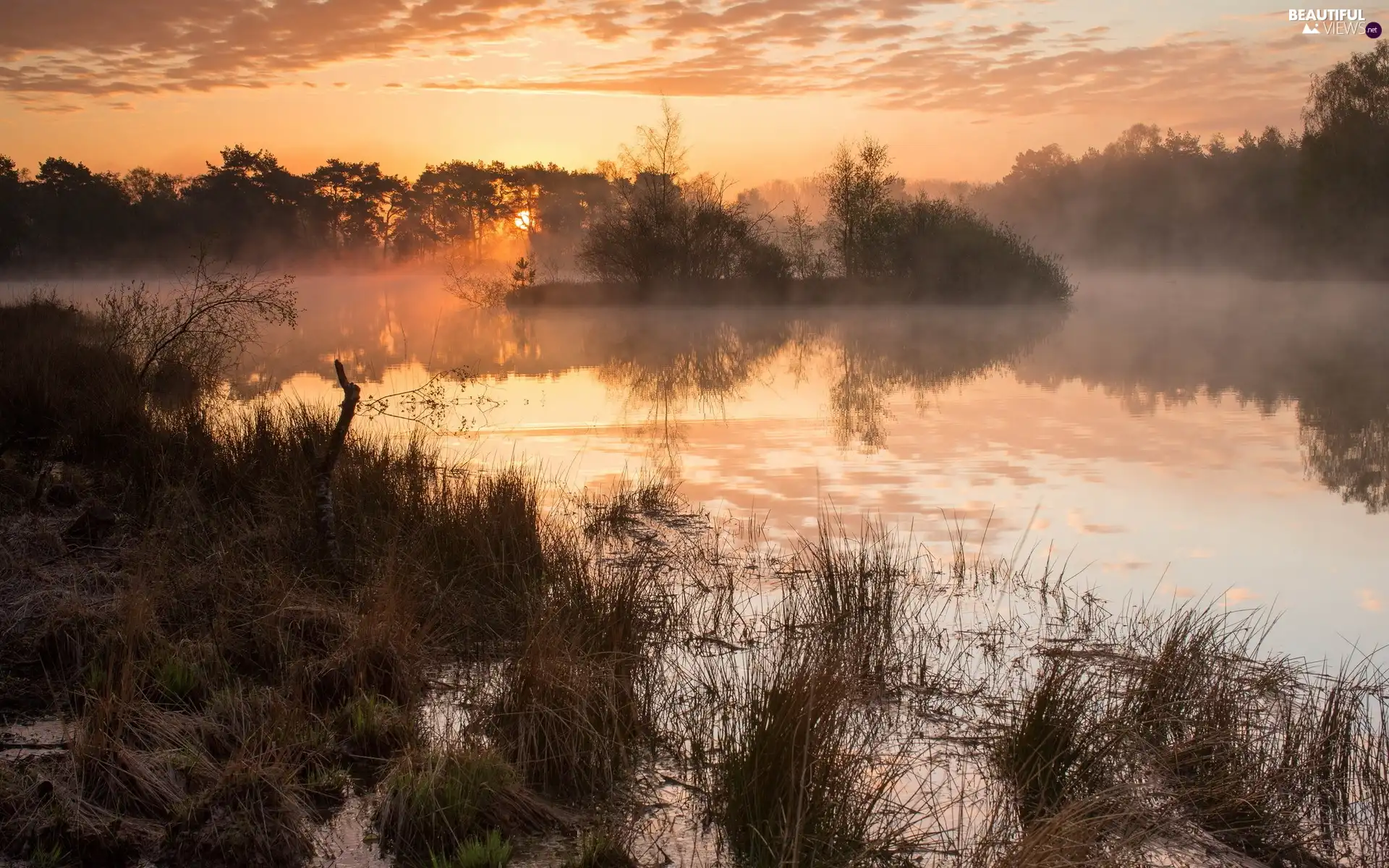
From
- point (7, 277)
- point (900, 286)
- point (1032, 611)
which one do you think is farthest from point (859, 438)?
point (7, 277)

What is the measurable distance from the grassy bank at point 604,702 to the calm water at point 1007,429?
46.8 inches

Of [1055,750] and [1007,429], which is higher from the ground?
[1055,750]

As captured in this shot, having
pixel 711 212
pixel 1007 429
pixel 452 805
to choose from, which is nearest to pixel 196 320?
pixel 1007 429

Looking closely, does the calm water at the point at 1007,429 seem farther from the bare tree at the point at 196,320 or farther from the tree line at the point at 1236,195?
the tree line at the point at 1236,195

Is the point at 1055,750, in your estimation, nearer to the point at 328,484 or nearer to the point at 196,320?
the point at 328,484

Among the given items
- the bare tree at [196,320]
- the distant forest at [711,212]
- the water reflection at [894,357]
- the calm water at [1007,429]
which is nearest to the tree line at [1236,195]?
the distant forest at [711,212]

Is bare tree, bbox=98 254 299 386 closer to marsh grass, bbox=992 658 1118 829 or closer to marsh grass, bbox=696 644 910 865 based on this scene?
marsh grass, bbox=696 644 910 865

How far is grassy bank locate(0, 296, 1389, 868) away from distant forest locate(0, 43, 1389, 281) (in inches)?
1126

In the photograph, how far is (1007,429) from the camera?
1194 centimetres

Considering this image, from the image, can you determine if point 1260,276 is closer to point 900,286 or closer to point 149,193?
point 900,286

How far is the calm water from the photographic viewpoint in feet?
22.8

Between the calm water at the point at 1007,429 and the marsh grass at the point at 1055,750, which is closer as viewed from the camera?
the marsh grass at the point at 1055,750

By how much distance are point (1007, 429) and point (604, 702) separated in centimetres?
893

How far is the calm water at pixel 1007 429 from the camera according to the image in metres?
6.95
